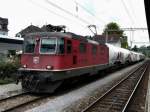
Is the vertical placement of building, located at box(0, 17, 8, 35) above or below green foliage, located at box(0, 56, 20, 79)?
above

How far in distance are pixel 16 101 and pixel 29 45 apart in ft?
11.0

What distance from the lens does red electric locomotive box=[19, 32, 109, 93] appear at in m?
12.6

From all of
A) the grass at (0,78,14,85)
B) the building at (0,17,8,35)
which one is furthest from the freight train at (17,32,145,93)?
the building at (0,17,8,35)

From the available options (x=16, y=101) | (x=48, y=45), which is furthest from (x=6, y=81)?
(x=16, y=101)

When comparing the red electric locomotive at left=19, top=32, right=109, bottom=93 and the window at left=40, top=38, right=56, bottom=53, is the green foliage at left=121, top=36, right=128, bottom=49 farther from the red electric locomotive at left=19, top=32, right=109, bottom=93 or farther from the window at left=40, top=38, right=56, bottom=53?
the window at left=40, top=38, right=56, bottom=53

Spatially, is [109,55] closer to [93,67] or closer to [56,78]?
[93,67]

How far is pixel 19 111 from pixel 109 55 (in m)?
15.8

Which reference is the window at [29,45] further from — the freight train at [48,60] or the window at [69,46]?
the window at [69,46]

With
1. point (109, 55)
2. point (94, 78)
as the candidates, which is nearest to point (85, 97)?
point (94, 78)

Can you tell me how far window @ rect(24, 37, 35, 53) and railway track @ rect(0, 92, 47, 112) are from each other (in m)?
2.10

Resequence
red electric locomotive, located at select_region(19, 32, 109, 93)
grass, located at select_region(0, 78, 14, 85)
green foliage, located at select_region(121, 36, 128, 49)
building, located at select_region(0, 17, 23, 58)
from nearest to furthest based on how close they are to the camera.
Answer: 1. red electric locomotive, located at select_region(19, 32, 109, 93)
2. grass, located at select_region(0, 78, 14, 85)
3. building, located at select_region(0, 17, 23, 58)
4. green foliage, located at select_region(121, 36, 128, 49)

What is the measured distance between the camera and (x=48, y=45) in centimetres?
1308

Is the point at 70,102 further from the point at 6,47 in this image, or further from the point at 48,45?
the point at 6,47

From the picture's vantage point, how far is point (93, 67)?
18234 millimetres
